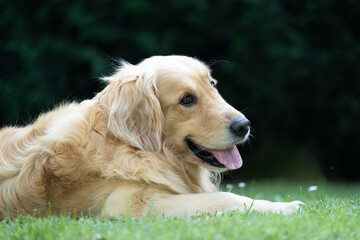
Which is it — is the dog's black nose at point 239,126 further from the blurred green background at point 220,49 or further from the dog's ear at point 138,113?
the blurred green background at point 220,49

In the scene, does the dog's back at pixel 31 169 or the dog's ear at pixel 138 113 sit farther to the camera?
the dog's ear at pixel 138 113

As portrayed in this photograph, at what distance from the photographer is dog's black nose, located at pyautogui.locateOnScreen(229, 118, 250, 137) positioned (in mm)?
4348

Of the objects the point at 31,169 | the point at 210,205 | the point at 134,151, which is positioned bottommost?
the point at 210,205

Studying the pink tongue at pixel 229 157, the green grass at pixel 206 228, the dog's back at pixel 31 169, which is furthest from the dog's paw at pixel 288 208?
the dog's back at pixel 31 169

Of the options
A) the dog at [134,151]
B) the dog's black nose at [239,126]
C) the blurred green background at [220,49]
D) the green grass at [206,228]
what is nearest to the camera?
the green grass at [206,228]

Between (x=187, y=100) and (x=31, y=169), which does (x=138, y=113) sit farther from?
(x=31, y=169)

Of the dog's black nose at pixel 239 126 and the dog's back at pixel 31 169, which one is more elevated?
the dog's black nose at pixel 239 126

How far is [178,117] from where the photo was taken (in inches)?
177

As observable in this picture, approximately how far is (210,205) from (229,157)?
0.62 metres

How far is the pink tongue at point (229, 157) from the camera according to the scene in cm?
448

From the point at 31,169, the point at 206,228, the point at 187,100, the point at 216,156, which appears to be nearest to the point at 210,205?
→ the point at 216,156

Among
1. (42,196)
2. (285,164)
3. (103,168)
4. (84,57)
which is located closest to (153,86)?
(103,168)

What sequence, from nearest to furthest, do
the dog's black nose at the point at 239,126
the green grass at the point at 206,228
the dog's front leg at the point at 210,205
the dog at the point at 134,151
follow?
the green grass at the point at 206,228 → the dog's front leg at the point at 210,205 → the dog at the point at 134,151 → the dog's black nose at the point at 239,126

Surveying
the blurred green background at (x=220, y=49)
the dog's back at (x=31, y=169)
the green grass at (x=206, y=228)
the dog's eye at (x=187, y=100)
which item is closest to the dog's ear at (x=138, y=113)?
the dog's eye at (x=187, y=100)
